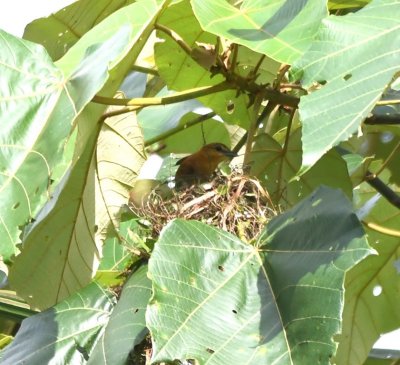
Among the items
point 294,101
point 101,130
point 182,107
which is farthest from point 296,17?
point 182,107

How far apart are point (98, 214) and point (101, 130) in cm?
23

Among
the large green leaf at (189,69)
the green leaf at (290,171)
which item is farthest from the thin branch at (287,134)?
the large green leaf at (189,69)

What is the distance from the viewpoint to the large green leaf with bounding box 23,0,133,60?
289 centimetres


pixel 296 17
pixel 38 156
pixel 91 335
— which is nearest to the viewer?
pixel 38 156

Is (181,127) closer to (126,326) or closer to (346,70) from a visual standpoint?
(126,326)

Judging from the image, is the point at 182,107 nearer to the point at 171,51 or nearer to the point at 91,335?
the point at 171,51

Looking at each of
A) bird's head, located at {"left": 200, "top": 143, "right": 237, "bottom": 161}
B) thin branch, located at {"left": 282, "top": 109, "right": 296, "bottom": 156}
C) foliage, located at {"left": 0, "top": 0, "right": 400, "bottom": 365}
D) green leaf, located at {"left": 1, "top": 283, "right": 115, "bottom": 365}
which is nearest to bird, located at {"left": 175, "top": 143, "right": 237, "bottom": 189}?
bird's head, located at {"left": 200, "top": 143, "right": 237, "bottom": 161}

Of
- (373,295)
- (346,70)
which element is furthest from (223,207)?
(373,295)

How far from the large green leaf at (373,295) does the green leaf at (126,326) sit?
98 cm

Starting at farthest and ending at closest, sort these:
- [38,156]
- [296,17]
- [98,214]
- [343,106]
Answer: [98,214]
[296,17]
[38,156]
[343,106]

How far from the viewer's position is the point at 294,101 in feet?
7.66

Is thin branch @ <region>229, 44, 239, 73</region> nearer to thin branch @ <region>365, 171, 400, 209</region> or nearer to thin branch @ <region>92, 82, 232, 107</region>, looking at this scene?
thin branch @ <region>92, 82, 232, 107</region>

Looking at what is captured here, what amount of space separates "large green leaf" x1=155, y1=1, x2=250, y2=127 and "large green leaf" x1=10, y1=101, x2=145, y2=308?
7.1 inches

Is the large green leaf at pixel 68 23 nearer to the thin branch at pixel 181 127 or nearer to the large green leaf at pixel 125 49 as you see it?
the thin branch at pixel 181 127
